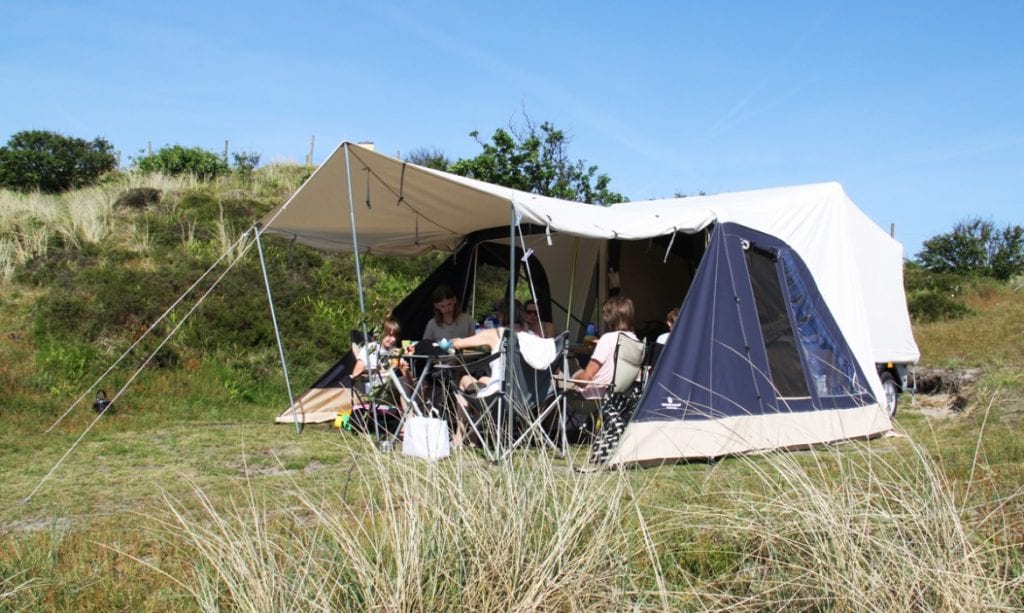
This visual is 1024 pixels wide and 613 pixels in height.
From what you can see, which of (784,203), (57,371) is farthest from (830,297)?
(57,371)

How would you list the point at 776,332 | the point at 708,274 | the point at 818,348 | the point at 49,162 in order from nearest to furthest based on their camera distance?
the point at 708,274 → the point at 776,332 → the point at 818,348 → the point at 49,162

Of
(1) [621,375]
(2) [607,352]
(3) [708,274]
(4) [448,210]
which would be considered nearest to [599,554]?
(1) [621,375]

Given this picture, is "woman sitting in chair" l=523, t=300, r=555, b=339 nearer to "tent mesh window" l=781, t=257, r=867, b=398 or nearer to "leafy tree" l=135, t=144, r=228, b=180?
"tent mesh window" l=781, t=257, r=867, b=398

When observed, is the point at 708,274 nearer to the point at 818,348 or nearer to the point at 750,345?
the point at 750,345

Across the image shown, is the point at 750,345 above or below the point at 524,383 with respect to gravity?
above

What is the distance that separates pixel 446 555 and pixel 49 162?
17525 mm

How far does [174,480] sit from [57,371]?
4167 mm

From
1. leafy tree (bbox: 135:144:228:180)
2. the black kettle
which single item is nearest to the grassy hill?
the black kettle

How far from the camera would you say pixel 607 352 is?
5.33 meters

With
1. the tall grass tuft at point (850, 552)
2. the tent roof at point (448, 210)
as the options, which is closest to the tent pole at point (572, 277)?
the tent roof at point (448, 210)

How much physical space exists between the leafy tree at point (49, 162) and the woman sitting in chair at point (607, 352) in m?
13.9

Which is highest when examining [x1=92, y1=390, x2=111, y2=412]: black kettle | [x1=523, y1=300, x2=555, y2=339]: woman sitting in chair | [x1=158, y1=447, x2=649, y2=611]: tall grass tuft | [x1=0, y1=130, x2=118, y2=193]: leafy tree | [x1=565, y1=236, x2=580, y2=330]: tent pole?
[x1=0, y1=130, x2=118, y2=193]: leafy tree

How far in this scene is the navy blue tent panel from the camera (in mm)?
5020

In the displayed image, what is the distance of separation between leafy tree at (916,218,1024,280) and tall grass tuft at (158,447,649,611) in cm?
2037
